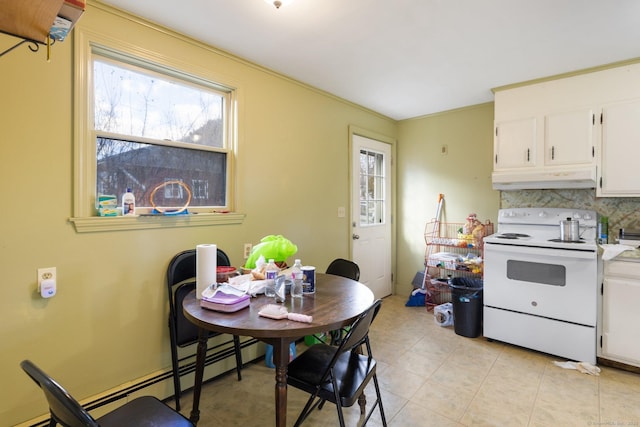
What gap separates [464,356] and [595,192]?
1968 millimetres

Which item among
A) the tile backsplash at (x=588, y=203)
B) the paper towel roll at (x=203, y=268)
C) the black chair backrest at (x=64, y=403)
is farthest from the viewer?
the tile backsplash at (x=588, y=203)

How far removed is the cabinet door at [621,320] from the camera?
2396 mm

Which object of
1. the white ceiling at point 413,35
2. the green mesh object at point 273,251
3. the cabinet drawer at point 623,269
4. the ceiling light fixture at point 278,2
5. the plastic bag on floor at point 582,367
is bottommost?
the plastic bag on floor at point 582,367

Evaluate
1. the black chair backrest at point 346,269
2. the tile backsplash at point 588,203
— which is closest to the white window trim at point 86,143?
the black chair backrest at point 346,269

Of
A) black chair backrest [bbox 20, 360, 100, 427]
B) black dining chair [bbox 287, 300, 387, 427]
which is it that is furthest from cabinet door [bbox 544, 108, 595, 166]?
black chair backrest [bbox 20, 360, 100, 427]

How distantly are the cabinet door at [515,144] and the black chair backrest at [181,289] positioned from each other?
3.01 meters

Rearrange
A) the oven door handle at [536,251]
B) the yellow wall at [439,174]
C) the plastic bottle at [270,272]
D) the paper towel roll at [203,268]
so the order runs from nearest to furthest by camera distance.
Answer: the paper towel roll at [203,268] → the plastic bottle at [270,272] → the oven door handle at [536,251] → the yellow wall at [439,174]

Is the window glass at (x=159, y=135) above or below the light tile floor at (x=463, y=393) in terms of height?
above

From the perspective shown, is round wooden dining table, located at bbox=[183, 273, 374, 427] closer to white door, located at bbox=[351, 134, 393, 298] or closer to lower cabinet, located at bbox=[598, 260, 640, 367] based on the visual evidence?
white door, located at bbox=[351, 134, 393, 298]

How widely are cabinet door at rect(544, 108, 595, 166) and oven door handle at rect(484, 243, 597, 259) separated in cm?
81

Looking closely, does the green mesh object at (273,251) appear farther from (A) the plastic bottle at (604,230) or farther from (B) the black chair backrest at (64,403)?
(A) the plastic bottle at (604,230)

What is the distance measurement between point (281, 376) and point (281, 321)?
0.23m

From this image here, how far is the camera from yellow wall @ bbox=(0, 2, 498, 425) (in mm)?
1615

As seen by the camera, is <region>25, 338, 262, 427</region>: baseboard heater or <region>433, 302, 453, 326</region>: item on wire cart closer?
<region>25, 338, 262, 427</region>: baseboard heater
